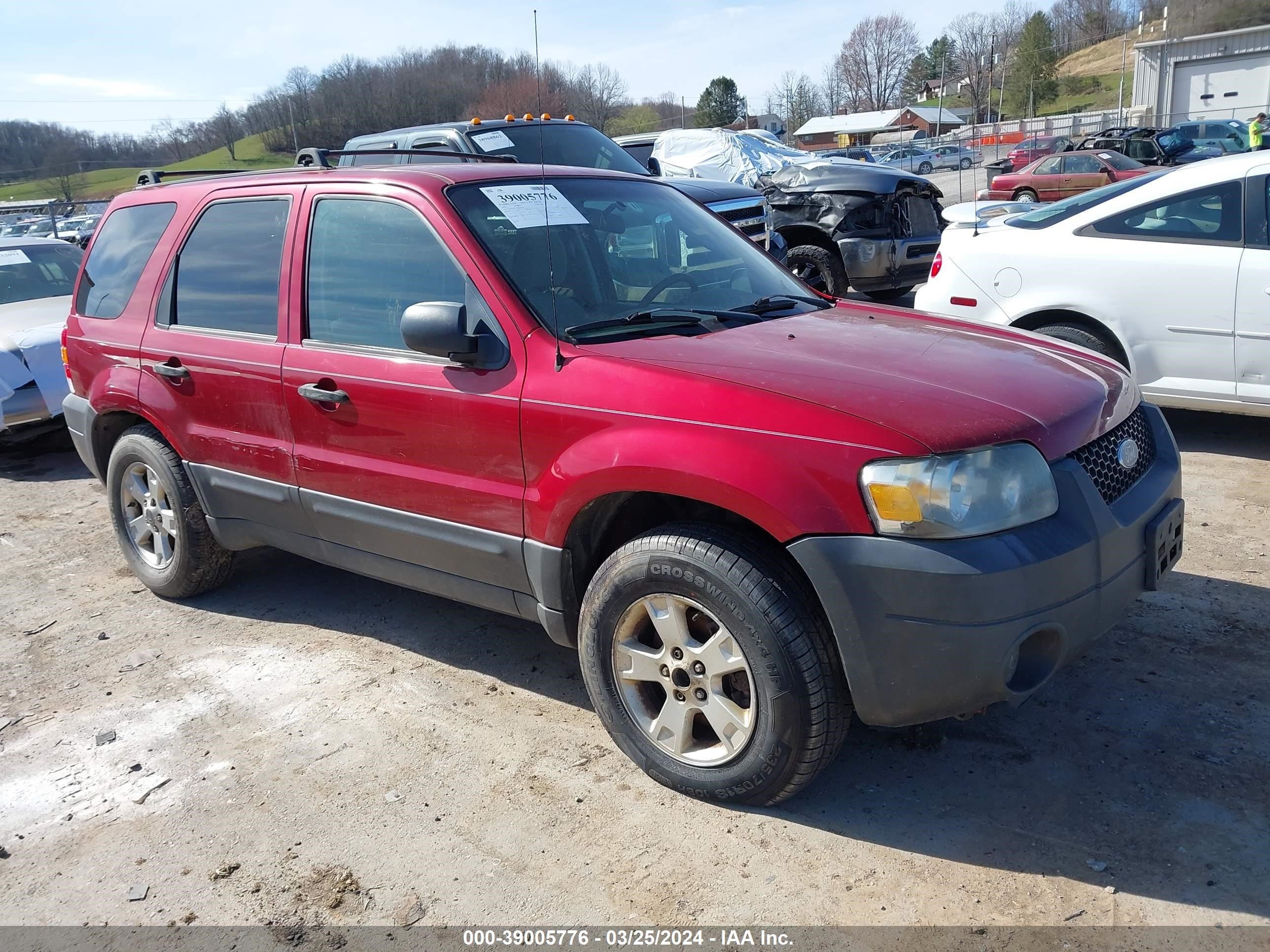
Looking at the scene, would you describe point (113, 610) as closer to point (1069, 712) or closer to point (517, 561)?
point (517, 561)

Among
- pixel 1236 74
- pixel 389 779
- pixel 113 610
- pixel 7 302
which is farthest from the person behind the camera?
pixel 1236 74

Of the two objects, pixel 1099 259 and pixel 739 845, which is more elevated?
pixel 1099 259

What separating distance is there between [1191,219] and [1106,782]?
3874mm

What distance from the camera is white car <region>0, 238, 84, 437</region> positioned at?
7.10 m

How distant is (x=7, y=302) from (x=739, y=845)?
7991 mm

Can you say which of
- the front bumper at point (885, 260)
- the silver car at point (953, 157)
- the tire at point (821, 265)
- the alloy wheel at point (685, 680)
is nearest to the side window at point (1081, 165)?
the front bumper at point (885, 260)

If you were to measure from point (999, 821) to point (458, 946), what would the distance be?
1.49 m

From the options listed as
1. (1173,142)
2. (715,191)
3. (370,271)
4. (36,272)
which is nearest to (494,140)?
(715,191)

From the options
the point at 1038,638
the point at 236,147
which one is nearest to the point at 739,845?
the point at 1038,638

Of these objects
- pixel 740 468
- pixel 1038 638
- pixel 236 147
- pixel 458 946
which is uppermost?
pixel 236 147

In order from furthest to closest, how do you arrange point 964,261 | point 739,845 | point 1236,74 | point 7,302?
1. point 1236,74
2. point 7,302
3. point 964,261
4. point 739,845

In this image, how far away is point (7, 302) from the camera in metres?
8.24

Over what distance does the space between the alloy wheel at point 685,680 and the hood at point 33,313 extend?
6.17m

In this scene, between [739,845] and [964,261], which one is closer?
[739,845]
